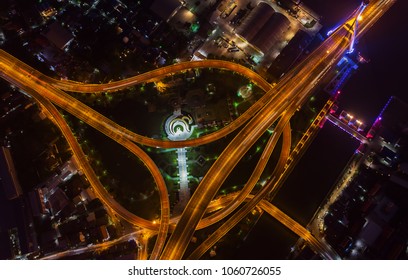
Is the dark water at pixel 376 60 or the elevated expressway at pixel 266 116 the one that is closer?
the elevated expressway at pixel 266 116

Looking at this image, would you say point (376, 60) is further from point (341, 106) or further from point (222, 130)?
point (222, 130)

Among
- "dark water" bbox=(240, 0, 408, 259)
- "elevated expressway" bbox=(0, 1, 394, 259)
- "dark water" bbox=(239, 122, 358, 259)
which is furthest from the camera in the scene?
"dark water" bbox=(240, 0, 408, 259)

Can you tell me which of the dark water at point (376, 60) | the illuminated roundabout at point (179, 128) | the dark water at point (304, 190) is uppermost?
the dark water at point (376, 60)

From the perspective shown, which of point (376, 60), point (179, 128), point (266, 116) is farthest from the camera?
point (376, 60)

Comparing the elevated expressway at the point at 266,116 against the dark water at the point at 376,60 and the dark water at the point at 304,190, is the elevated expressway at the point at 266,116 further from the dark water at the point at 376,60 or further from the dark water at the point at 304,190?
the dark water at the point at 304,190

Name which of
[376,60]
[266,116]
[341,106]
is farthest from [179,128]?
[376,60]

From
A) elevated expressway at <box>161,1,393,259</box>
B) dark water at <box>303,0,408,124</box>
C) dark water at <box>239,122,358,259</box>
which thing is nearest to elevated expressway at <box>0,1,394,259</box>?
elevated expressway at <box>161,1,393,259</box>

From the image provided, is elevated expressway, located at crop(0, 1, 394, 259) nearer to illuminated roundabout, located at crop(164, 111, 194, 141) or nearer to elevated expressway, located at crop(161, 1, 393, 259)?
elevated expressway, located at crop(161, 1, 393, 259)

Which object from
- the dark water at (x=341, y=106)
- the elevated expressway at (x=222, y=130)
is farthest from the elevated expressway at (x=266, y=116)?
the dark water at (x=341, y=106)
